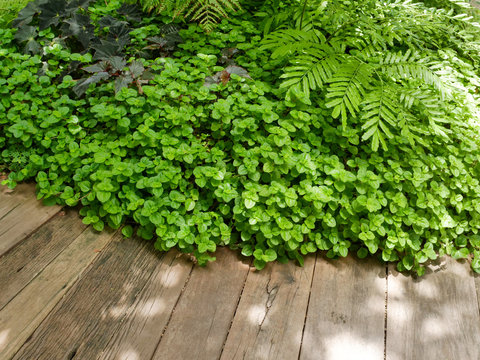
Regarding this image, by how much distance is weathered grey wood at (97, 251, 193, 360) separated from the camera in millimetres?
1880

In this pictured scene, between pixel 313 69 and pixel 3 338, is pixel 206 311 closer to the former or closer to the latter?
pixel 3 338

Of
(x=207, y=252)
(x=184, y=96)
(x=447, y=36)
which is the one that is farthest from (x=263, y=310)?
(x=447, y=36)

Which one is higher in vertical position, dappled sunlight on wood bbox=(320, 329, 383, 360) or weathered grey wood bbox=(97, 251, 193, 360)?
weathered grey wood bbox=(97, 251, 193, 360)

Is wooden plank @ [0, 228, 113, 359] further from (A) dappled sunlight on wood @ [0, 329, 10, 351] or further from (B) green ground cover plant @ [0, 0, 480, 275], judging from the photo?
(B) green ground cover plant @ [0, 0, 480, 275]

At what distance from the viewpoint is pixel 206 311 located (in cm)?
209

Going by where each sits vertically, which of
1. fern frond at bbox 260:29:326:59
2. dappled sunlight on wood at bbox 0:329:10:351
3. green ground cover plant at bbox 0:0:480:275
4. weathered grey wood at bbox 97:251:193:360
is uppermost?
fern frond at bbox 260:29:326:59

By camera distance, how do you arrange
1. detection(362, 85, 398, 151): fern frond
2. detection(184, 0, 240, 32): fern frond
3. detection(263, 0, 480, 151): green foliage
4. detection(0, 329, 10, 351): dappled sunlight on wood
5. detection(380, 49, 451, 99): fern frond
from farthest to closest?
detection(184, 0, 240, 32): fern frond < detection(380, 49, 451, 99): fern frond < detection(263, 0, 480, 151): green foliage < detection(362, 85, 398, 151): fern frond < detection(0, 329, 10, 351): dappled sunlight on wood

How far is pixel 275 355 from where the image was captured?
6.32ft

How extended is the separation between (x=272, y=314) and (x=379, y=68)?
1.92 m

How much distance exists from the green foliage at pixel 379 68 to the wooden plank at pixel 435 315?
0.86 m

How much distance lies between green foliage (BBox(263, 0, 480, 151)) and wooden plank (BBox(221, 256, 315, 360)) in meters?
0.95

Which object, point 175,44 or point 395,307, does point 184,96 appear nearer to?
point 175,44

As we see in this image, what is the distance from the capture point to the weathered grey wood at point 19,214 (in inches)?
92.1

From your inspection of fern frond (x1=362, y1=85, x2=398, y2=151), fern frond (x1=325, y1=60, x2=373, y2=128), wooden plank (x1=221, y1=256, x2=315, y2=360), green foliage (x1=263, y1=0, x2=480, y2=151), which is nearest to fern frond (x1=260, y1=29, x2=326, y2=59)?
green foliage (x1=263, y1=0, x2=480, y2=151)
